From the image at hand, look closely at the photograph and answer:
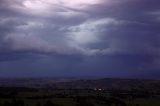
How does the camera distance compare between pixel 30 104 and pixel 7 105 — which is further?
pixel 30 104

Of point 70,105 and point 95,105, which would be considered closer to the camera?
point 70,105

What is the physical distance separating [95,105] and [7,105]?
53175 millimetres

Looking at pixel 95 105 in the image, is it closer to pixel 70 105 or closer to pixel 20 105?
pixel 70 105

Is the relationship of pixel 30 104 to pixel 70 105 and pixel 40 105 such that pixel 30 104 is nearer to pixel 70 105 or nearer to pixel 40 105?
pixel 40 105

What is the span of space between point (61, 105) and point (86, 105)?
18.5 metres

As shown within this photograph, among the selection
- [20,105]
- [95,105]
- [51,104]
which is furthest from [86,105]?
[20,105]

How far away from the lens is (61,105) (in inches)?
7116

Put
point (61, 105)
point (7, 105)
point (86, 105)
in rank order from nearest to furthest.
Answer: point (7, 105)
point (61, 105)
point (86, 105)

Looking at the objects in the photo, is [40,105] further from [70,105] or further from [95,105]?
[95,105]

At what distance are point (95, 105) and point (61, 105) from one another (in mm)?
26239

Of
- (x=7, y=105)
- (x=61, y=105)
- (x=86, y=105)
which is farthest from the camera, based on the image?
(x=86, y=105)

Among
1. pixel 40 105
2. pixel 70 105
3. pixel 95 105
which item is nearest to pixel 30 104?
pixel 40 105

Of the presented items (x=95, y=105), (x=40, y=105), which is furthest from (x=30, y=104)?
(x=95, y=105)

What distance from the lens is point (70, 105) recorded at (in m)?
187
